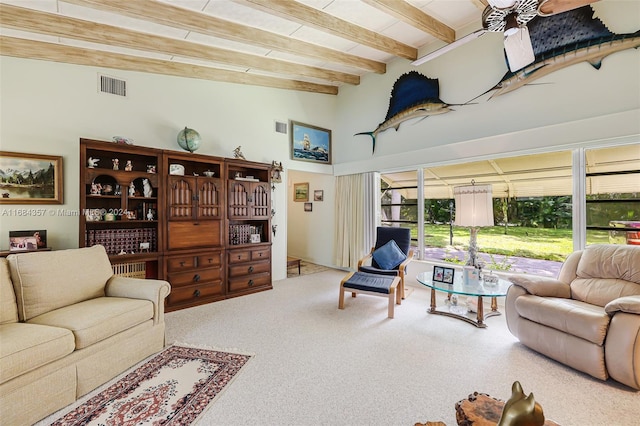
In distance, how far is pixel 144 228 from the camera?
3.57 meters

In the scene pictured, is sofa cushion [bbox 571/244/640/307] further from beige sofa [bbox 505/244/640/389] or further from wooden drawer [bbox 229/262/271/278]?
wooden drawer [bbox 229/262/271/278]

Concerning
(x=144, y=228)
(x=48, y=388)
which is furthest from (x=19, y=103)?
(x=48, y=388)

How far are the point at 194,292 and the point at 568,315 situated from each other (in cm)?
402

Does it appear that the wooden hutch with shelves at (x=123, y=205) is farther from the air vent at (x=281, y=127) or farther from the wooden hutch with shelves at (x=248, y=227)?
the air vent at (x=281, y=127)

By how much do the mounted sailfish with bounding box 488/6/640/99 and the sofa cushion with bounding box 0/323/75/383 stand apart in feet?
17.1

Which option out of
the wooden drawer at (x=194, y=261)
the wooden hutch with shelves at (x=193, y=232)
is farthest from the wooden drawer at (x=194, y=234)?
the wooden drawer at (x=194, y=261)

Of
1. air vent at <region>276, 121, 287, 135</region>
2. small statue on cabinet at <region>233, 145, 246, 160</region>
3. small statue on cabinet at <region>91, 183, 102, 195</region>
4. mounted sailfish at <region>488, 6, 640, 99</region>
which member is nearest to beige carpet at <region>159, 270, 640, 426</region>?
small statue on cabinet at <region>91, 183, 102, 195</region>

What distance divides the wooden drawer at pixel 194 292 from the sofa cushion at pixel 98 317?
1083 mm

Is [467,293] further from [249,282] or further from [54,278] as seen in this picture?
[54,278]

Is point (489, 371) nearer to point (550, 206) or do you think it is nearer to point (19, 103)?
point (550, 206)

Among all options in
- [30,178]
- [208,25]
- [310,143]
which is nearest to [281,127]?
Answer: [310,143]

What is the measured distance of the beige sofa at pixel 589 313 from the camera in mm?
1963

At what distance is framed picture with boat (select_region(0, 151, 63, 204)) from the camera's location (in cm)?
295

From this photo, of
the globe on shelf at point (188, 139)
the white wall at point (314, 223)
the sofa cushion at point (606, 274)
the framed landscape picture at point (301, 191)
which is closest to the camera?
the sofa cushion at point (606, 274)
